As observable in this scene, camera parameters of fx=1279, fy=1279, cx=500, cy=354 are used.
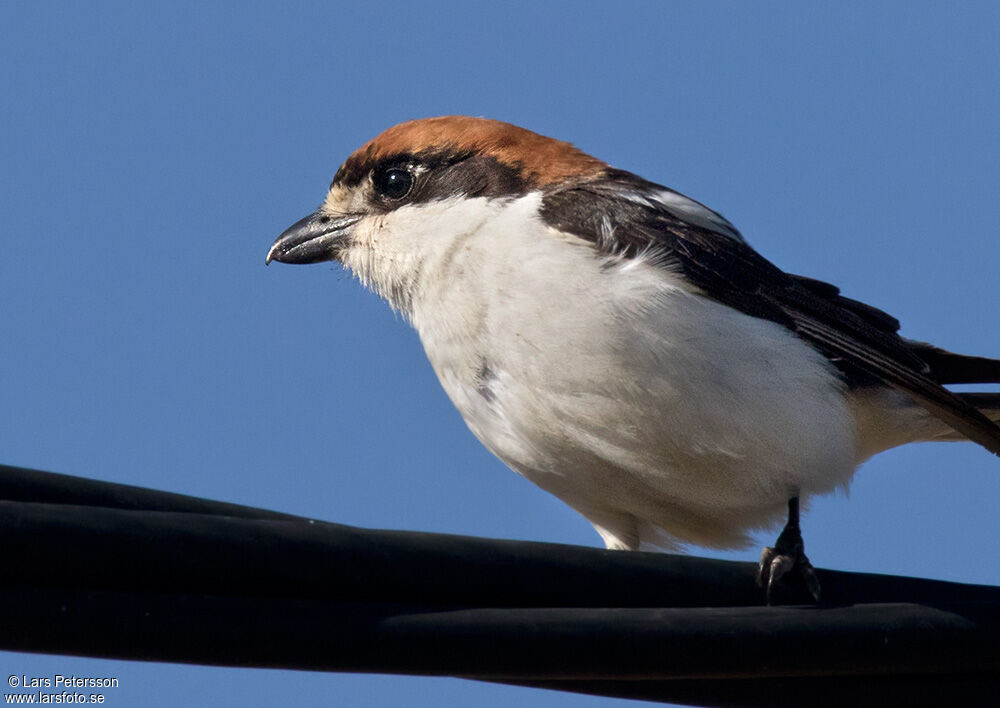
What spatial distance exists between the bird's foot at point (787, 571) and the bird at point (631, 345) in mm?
13

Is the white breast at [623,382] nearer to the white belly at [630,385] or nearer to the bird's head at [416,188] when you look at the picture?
the white belly at [630,385]

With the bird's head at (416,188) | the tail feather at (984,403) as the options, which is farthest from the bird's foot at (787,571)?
the bird's head at (416,188)

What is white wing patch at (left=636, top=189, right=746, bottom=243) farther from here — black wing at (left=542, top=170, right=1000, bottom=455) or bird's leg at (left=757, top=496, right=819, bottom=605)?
bird's leg at (left=757, top=496, right=819, bottom=605)

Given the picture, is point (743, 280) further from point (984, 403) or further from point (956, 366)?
point (984, 403)

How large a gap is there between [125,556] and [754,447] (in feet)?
8.09

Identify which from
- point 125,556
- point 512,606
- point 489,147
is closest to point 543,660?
point 512,606

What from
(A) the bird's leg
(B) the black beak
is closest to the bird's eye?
(B) the black beak

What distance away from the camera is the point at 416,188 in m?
5.09

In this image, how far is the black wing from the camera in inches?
173

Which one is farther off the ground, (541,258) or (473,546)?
(541,258)

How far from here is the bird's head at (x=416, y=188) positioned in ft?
15.8

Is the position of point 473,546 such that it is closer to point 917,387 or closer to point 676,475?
point 676,475

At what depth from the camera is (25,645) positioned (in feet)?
6.61

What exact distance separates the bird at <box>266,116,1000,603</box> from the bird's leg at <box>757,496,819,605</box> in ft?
0.04
